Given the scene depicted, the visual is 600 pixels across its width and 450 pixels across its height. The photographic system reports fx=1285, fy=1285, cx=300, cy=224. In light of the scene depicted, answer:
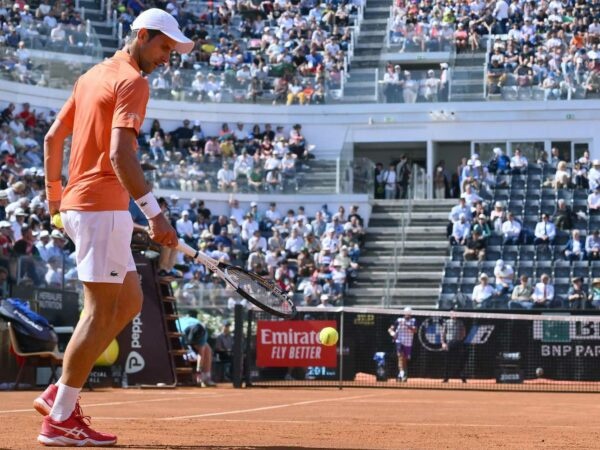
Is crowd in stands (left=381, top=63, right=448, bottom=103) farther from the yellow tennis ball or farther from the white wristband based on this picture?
the white wristband

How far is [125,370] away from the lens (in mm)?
19844

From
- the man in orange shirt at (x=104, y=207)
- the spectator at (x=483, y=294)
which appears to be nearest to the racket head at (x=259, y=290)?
the man in orange shirt at (x=104, y=207)

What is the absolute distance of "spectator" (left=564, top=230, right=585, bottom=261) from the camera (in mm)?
33250

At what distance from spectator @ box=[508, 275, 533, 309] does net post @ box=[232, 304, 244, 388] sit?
957 centimetres

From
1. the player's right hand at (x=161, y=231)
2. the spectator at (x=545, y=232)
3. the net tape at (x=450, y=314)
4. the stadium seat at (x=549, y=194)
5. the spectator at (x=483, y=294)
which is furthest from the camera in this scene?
the stadium seat at (x=549, y=194)

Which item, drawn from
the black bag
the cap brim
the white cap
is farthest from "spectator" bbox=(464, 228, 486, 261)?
the white cap

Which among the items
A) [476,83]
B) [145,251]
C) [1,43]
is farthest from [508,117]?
[145,251]

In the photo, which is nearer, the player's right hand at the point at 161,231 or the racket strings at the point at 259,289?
the player's right hand at the point at 161,231

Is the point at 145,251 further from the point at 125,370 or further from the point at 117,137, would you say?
the point at 117,137

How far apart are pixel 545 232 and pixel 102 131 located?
27.9 m

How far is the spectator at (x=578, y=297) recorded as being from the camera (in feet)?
97.2

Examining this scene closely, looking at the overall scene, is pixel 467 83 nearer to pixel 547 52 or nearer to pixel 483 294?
pixel 547 52

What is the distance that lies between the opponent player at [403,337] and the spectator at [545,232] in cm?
1062

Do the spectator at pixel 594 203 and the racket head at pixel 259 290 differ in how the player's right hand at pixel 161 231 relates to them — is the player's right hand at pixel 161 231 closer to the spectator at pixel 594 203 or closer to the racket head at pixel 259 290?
the racket head at pixel 259 290
